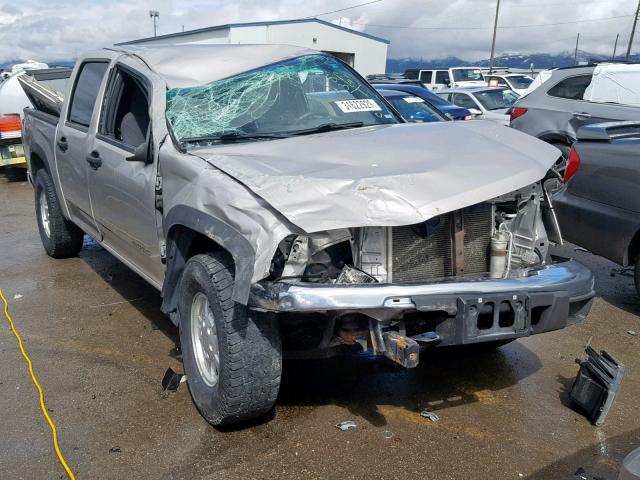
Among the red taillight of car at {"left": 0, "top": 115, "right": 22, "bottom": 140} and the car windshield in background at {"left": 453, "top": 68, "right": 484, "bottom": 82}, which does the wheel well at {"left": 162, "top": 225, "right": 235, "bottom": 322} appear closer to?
the red taillight of car at {"left": 0, "top": 115, "right": 22, "bottom": 140}

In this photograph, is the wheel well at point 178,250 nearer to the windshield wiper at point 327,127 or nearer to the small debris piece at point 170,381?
the small debris piece at point 170,381

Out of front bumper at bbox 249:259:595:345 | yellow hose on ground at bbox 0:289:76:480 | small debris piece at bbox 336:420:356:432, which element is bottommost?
yellow hose on ground at bbox 0:289:76:480

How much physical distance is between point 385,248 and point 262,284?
25.6 inches

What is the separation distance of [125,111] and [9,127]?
8.46 metres

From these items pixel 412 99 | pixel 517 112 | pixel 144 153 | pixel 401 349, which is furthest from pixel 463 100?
pixel 401 349

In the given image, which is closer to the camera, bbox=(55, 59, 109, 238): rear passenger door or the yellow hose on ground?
the yellow hose on ground

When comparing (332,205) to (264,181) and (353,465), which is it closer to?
(264,181)

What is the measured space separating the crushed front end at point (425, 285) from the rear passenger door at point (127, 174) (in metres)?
1.29

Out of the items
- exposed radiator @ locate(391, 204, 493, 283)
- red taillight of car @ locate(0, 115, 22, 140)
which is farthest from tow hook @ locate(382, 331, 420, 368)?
red taillight of car @ locate(0, 115, 22, 140)

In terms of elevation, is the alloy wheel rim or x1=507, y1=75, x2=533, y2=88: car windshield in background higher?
x1=507, y1=75, x2=533, y2=88: car windshield in background

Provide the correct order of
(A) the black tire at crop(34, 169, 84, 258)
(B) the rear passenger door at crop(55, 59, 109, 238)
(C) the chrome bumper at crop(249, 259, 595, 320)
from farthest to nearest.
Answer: (A) the black tire at crop(34, 169, 84, 258) → (B) the rear passenger door at crop(55, 59, 109, 238) → (C) the chrome bumper at crop(249, 259, 595, 320)

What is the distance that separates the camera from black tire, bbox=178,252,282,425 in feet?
10.2

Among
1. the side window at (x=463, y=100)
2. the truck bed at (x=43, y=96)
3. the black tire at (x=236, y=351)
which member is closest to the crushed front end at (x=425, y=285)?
the black tire at (x=236, y=351)

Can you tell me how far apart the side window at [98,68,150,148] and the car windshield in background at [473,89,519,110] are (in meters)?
11.8
